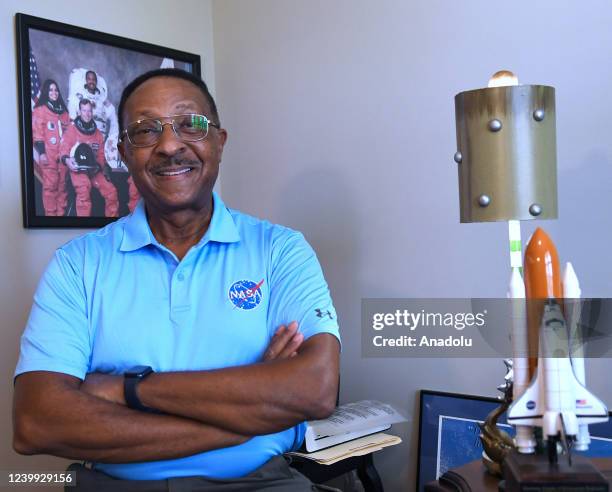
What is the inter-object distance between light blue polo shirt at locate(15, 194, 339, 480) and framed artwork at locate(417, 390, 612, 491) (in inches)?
23.3

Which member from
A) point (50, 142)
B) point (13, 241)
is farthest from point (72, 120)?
point (13, 241)

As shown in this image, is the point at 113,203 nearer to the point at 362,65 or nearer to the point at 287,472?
the point at 362,65

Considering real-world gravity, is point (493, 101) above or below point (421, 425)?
above

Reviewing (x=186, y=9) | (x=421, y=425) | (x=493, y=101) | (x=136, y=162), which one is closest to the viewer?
(x=493, y=101)

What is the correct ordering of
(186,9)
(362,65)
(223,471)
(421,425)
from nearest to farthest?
(223,471) < (421,425) < (362,65) < (186,9)

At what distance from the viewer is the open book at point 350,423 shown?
1938 millimetres

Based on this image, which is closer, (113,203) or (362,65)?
(362,65)

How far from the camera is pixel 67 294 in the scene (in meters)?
1.59

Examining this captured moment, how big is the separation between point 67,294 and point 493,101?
1036 millimetres

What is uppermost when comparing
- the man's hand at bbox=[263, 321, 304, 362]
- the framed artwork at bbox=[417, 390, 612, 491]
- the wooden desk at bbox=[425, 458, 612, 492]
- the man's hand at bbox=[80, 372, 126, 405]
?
the man's hand at bbox=[263, 321, 304, 362]

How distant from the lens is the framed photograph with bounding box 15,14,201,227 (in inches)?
90.6

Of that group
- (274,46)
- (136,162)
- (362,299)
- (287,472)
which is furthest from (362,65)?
(287,472)

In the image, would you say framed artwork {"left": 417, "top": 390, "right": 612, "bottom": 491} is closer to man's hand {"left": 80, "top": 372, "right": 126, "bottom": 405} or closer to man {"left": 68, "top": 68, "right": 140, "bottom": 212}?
man's hand {"left": 80, "top": 372, "right": 126, "bottom": 405}

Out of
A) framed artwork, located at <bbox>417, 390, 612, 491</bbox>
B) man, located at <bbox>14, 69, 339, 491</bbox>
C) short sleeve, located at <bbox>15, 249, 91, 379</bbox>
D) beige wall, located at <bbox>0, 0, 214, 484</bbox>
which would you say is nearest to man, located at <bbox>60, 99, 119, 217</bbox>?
beige wall, located at <bbox>0, 0, 214, 484</bbox>
